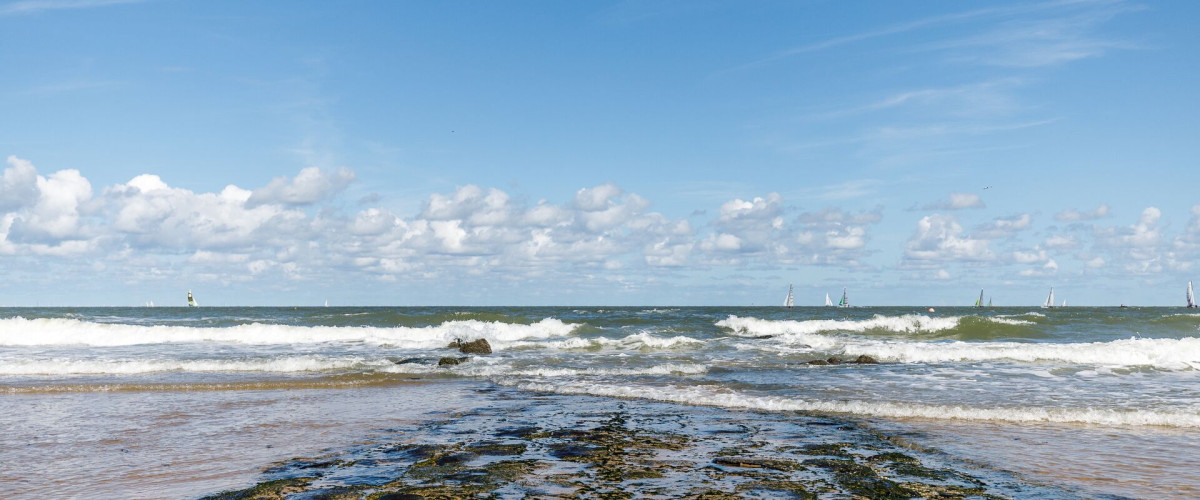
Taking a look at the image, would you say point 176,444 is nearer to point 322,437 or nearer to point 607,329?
point 322,437

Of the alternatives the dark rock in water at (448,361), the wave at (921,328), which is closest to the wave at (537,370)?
the dark rock in water at (448,361)

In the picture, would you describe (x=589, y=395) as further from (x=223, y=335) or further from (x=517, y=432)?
(x=223, y=335)

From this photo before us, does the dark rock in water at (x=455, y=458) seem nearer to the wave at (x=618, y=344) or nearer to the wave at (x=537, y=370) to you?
the wave at (x=537, y=370)

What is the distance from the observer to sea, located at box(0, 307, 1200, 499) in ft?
25.5

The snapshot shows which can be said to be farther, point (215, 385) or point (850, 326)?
point (850, 326)

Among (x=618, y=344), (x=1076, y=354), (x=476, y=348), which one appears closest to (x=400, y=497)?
(x=476, y=348)

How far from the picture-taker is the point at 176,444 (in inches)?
358

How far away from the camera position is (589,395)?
14.4 meters

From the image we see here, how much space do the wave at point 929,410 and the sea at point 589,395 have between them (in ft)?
0.16

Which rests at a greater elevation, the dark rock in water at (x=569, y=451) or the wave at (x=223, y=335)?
the wave at (x=223, y=335)

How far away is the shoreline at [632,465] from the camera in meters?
6.40

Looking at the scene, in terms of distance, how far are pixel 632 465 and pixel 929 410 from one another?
273 inches

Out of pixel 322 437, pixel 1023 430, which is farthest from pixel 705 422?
pixel 322 437

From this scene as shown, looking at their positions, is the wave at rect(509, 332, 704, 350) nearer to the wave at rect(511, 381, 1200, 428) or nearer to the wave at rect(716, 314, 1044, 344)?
the wave at rect(716, 314, 1044, 344)
